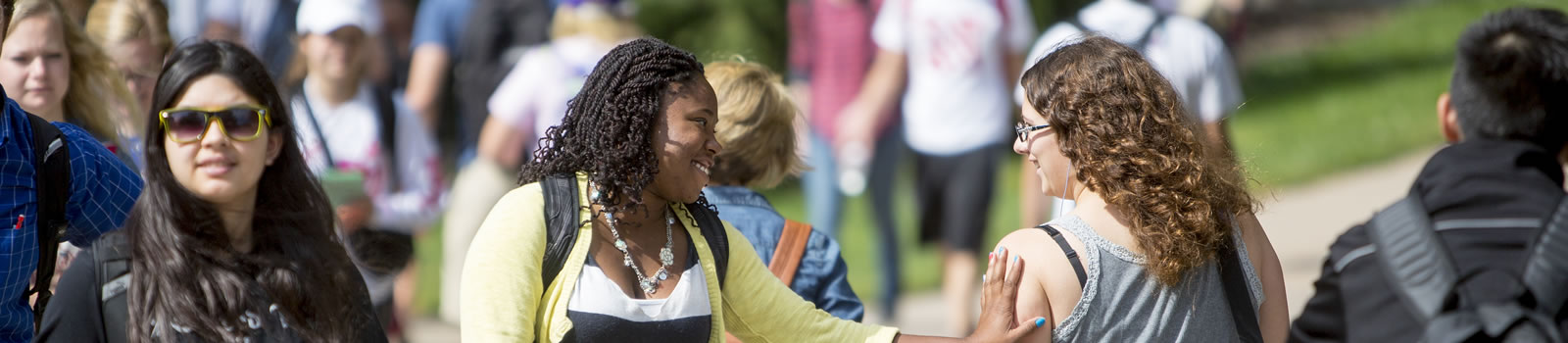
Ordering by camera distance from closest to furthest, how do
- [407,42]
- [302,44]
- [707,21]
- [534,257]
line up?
[534,257]
[302,44]
[407,42]
[707,21]

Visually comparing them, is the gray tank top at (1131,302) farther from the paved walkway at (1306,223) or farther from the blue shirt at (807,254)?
the paved walkway at (1306,223)

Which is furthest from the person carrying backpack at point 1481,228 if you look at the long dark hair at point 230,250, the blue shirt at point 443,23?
the blue shirt at point 443,23

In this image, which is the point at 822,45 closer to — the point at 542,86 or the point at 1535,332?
the point at 542,86

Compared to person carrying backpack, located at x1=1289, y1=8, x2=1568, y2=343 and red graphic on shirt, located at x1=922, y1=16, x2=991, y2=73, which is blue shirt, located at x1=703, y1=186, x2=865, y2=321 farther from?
red graphic on shirt, located at x1=922, y1=16, x2=991, y2=73

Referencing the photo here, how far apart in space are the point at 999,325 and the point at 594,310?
2.51ft

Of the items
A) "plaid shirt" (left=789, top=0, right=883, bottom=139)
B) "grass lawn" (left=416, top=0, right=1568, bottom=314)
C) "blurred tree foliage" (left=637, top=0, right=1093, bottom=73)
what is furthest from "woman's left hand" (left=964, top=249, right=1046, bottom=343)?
"blurred tree foliage" (left=637, top=0, right=1093, bottom=73)

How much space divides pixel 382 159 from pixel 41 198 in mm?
3319

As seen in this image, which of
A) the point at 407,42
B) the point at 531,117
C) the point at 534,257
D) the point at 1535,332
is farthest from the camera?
the point at 407,42

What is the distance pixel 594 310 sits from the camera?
9.27 ft

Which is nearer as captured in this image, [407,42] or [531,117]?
[531,117]

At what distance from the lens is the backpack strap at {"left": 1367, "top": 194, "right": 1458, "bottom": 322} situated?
2623mm

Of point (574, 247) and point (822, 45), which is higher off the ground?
point (574, 247)

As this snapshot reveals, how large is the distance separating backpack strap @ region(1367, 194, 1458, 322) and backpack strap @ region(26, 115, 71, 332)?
2.58m

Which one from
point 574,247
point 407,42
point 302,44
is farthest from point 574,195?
point 407,42
